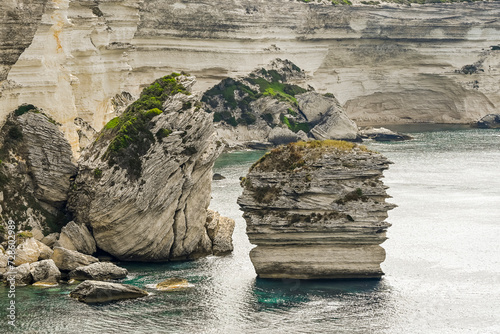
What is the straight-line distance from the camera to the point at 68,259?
4441 centimetres

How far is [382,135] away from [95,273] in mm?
68193

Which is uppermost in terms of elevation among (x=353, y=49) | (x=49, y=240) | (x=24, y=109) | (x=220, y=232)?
(x=353, y=49)

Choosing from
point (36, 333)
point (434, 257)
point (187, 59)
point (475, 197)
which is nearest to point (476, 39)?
point (187, 59)

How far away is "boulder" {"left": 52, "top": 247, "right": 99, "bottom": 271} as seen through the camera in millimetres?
44344

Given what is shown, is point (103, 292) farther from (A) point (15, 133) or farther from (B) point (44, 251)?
(A) point (15, 133)

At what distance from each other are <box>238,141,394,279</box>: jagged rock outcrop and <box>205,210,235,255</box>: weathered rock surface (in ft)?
23.1

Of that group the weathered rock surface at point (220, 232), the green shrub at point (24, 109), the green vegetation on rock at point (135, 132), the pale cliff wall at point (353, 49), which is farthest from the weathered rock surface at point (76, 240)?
the pale cliff wall at point (353, 49)

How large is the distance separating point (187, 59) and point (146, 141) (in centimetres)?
6071

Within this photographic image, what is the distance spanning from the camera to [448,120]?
12688 cm

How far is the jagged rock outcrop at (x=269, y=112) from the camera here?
104375 mm

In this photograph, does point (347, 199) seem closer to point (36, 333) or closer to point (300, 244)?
point (300, 244)

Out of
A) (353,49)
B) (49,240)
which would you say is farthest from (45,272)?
(353,49)

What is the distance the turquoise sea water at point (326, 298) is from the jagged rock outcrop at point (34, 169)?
5.64 metres

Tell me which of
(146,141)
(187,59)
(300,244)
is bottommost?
(300,244)
